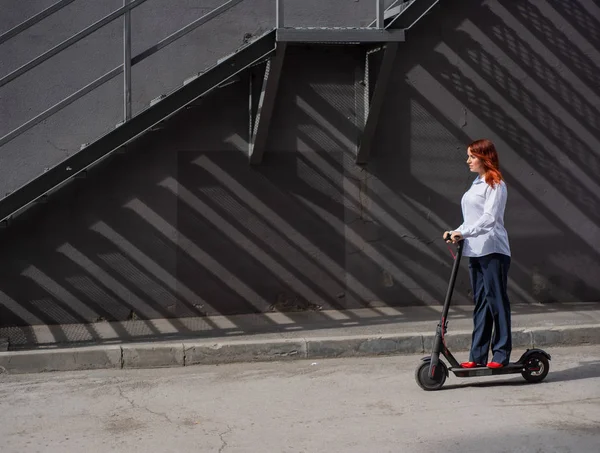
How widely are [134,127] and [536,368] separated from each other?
14.1 feet

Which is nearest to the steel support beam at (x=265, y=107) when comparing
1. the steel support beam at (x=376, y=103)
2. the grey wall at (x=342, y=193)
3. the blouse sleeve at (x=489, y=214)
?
the grey wall at (x=342, y=193)

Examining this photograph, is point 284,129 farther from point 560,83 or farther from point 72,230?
point 560,83

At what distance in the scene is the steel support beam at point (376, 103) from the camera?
9367mm

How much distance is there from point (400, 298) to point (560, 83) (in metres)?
3.10

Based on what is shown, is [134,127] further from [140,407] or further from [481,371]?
[481,371]

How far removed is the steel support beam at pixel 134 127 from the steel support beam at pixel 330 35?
247mm

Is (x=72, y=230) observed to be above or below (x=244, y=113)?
below

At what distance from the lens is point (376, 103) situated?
981 cm

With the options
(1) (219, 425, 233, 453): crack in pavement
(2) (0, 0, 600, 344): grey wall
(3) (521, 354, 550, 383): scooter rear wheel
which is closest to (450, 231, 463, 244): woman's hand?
(3) (521, 354, 550, 383): scooter rear wheel

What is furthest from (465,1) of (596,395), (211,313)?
(596,395)

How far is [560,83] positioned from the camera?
34.3 feet

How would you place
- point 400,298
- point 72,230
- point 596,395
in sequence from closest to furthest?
point 596,395, point 72,230, point 400,298

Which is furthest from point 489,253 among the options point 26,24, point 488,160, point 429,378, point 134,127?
point 26,24

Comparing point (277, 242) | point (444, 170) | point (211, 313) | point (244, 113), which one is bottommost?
point (211, 313)
